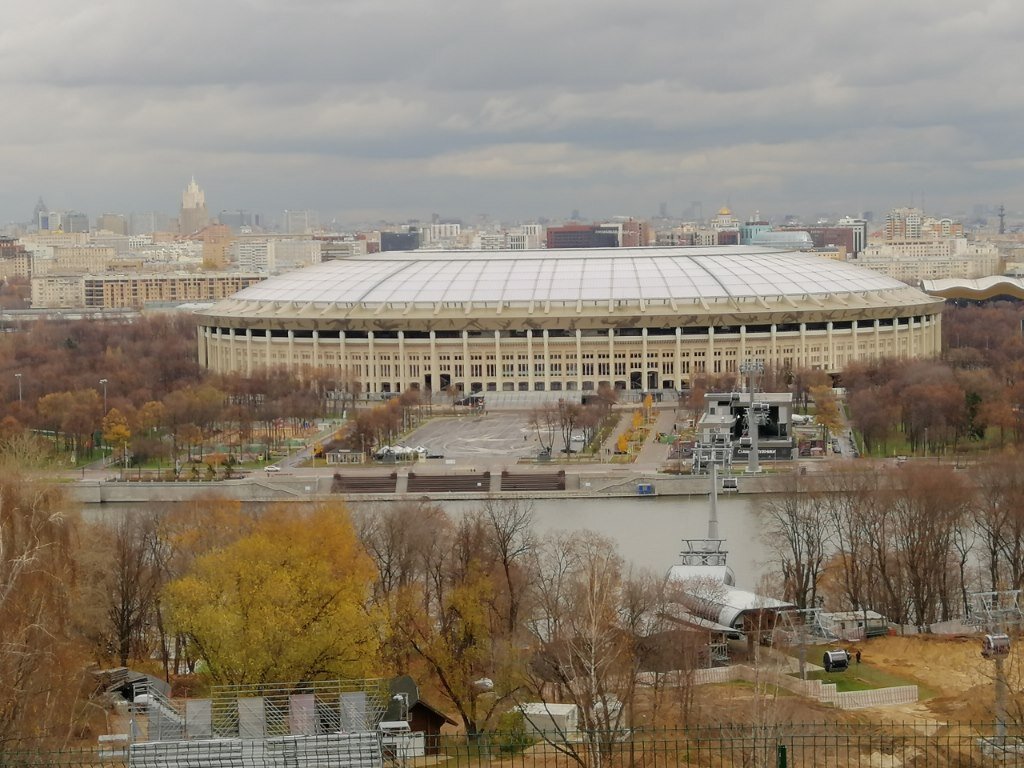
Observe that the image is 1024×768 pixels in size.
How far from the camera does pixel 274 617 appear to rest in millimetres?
17969

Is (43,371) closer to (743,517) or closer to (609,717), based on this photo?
(743,517)

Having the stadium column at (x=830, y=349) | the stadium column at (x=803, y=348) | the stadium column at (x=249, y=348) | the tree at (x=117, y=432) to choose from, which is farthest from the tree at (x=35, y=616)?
the stadium column at (x=830, y=349)

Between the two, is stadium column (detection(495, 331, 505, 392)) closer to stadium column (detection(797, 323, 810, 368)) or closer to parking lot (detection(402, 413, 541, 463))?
parking lot (detection(402, 413, 541, 463))

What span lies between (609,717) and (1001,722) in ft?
11.0

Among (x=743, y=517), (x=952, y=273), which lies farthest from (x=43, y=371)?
(x=952, y=273)

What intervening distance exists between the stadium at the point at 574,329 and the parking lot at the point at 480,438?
537 cm

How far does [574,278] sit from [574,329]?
409 cm

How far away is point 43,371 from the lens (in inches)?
2212

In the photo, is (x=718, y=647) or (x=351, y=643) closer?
(x=351, y=643)

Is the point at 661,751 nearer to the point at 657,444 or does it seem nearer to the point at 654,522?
the point at 654,522

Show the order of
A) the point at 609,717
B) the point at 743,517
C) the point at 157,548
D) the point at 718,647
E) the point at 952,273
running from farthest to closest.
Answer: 1. the point at 952,273
2. the point at 743,517
3. the point at 157,548
4. the point at 718,647
5. the point at 609,717

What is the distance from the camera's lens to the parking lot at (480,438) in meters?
42.2

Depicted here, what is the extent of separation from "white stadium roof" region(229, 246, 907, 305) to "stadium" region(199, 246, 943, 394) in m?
0.10

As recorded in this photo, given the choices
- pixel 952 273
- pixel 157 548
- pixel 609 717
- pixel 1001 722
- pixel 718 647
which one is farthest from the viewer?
pixel 952 273
